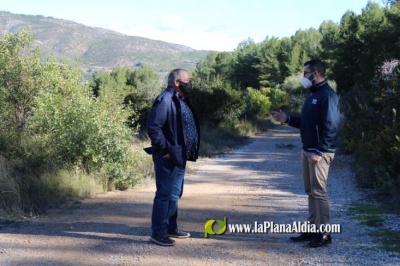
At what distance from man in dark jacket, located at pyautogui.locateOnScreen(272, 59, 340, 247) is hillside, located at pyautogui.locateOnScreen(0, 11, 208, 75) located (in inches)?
5664

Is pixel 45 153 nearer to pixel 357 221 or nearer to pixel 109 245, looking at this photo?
pixel 109 245

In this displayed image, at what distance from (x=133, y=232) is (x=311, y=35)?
67.9 meters

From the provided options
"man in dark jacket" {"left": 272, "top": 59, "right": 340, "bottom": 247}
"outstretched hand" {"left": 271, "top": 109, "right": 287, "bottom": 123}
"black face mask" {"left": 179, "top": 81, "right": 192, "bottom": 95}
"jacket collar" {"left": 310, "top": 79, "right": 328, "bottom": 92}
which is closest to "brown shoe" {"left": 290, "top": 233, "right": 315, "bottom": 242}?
"man in dark jacket" {"left": 272, "top": 59, "right": 340, "bottom": 247}


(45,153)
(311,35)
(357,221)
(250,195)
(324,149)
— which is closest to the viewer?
(324,149)

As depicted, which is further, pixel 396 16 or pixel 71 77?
pixel 396 16

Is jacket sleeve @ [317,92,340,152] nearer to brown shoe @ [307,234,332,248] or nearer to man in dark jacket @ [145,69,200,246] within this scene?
brown shoe @ [307,234,332,248]

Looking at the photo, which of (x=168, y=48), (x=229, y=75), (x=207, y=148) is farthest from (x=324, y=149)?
(x=168, y=48)

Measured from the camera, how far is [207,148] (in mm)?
17516

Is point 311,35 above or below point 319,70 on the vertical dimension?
above

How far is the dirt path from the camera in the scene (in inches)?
201

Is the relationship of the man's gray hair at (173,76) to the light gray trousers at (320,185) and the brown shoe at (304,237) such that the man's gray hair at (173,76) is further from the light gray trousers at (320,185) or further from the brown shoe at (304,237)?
the brown shoe at (304,237)

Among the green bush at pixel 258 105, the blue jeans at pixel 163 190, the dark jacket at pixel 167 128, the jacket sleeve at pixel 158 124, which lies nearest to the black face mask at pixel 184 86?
the dark jacket at pixel 167 128

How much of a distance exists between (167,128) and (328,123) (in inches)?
69.5

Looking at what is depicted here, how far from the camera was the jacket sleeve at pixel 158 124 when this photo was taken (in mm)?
5391
